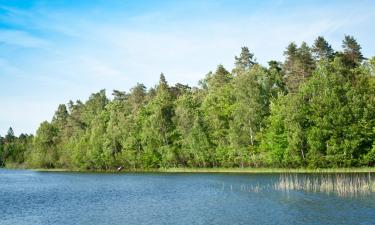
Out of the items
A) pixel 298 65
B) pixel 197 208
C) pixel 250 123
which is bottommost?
pixel 197 208

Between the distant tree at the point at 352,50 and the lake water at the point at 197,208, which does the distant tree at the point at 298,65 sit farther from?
the lake water at the point at 197,208

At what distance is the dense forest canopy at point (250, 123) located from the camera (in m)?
75.5

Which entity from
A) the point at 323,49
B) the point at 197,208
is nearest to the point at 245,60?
the point at 323,49

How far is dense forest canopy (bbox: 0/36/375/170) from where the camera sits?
75.5 meters

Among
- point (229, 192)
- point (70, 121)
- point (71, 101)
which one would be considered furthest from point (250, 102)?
point (71, 101)

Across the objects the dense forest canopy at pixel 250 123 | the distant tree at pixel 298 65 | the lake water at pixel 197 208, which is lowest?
the lake water at pixel 197 208

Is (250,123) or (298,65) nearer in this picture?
(250,123)

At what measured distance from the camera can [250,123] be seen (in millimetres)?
87812

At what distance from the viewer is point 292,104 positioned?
78.2m

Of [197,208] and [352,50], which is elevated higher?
[352,50]

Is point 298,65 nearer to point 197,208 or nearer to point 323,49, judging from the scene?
point 323,49

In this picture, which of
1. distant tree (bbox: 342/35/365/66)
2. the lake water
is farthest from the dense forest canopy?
the lake water

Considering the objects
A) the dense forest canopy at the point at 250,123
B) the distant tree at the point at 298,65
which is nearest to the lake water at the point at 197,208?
the dense forest canopy at the point at 250,123

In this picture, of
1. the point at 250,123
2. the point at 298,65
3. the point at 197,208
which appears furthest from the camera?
the point at 298,65
